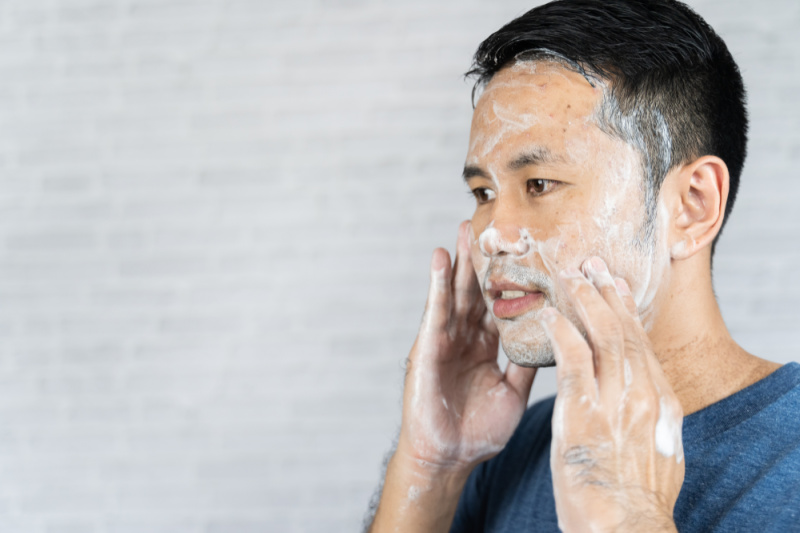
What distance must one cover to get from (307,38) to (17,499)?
5.36ft

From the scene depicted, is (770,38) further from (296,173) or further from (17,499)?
(17,499)

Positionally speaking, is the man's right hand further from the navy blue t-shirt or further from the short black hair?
the short black hair

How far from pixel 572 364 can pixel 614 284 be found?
7.2 inches

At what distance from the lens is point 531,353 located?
3.33 ft

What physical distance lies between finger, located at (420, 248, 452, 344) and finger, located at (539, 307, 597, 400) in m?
0.41

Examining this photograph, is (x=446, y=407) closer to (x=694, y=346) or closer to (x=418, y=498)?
(x=418, y=498)

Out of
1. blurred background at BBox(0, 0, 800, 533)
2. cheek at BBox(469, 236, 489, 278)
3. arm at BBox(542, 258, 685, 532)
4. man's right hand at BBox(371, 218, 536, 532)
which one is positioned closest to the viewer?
arm at BBox(542, 258, 685, 532)

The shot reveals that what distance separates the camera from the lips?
102 centimetres

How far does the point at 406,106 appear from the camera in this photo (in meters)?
1.77

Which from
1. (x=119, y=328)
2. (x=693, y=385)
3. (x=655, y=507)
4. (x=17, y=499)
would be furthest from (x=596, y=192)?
(x=17, y=499)

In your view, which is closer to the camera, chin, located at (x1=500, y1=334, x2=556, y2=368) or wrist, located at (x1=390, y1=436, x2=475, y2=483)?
chin, located at (x1=500, y1=334, x2=556, y2=368)

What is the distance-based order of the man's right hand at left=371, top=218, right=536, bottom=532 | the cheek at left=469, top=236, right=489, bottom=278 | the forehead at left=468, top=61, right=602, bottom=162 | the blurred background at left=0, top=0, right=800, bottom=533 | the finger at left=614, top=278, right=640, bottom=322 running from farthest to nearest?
the blurred background at left=0, top=0, right=800, bottom=533, the man's right hand at left=371, top=218, right=536, bottom=532, the cheek at left=469, top=236, right=489, bottom=278, the forehead at left=468, top=61, right=602, bottom=162, the finger at left=614, top=278, right=640, bottom=322

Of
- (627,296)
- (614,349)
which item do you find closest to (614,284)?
(627,296)

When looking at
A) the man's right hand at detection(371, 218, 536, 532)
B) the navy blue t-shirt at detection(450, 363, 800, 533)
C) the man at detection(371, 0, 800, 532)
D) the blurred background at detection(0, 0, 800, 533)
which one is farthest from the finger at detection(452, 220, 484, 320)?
the blurred background at detection(0, 0, 800, 533)
